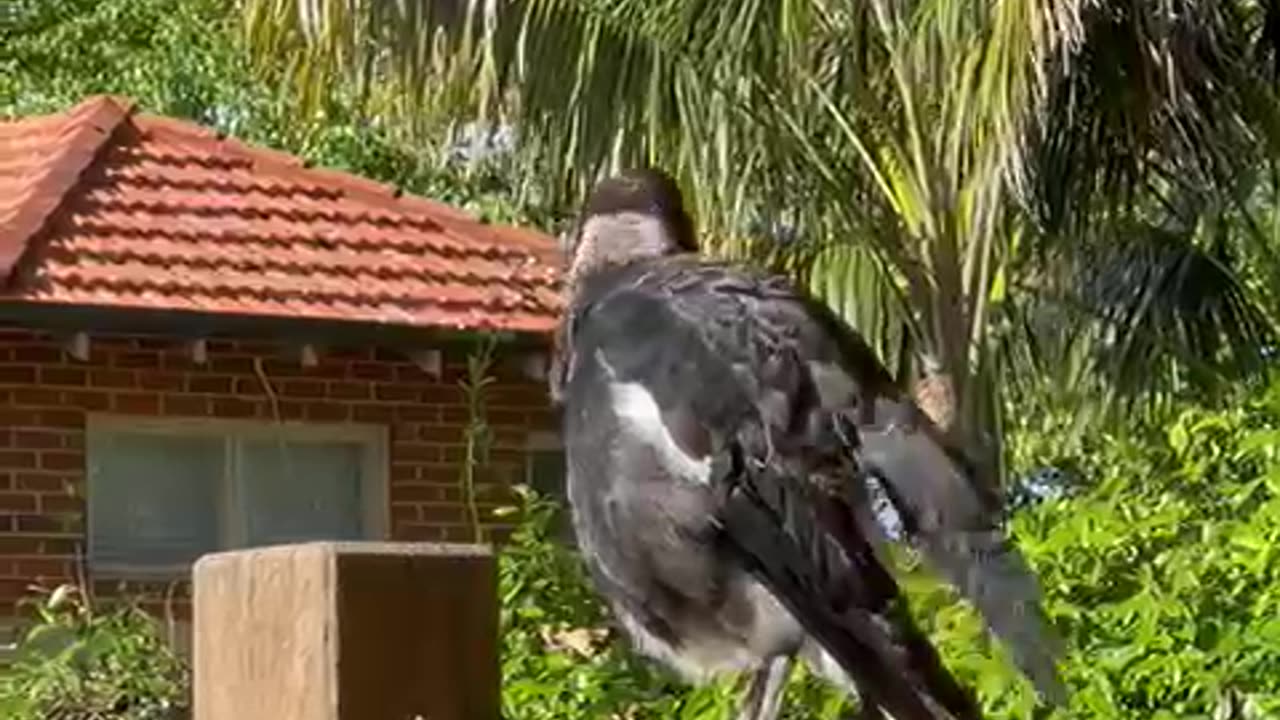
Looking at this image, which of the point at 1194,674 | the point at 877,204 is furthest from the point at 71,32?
the point at 1194,674

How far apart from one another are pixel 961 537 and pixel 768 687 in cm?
37

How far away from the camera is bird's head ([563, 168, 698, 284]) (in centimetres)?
360

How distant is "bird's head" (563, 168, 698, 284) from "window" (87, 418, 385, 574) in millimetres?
8593

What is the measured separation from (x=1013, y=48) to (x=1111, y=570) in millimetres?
4928

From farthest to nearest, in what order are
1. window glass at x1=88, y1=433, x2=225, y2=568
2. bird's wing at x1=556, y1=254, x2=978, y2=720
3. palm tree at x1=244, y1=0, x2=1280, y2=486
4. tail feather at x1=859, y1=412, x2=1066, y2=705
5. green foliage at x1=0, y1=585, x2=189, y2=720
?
window glass at x1=88, y1=433, x2=225, y2=568
palm tree at x1=244, y1=0, x2=1280, y2=486
green foliage at x1=0, y1=585, x2=189, y2=720
bird's wing at x1=556, y1=254, x2=978, y2=720
tail feather at x1=859, y1=412, x2=1066, y2=705

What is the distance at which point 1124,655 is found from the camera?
4711 millimetres

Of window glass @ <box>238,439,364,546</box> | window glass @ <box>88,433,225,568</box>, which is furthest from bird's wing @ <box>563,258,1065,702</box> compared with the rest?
window glass @ <box>238,439,364,546</box>

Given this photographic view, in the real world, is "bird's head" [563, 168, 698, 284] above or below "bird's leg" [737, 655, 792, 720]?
above

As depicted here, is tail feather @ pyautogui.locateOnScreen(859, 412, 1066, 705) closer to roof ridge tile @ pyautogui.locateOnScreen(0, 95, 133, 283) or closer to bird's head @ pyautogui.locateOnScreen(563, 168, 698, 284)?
bird's head @ pyautogui.locateOnScreen(563, 168, 698, 284)

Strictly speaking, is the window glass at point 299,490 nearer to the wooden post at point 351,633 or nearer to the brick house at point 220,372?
the brick house at point 220,372

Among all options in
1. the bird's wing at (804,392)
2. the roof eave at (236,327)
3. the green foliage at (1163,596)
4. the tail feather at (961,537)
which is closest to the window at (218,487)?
the roof eave at (236,327)

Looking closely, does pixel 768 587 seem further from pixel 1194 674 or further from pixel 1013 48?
pixel 1013 48

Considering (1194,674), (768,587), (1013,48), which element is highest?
(1013,48)

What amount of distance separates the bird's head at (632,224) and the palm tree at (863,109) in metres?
5.49
